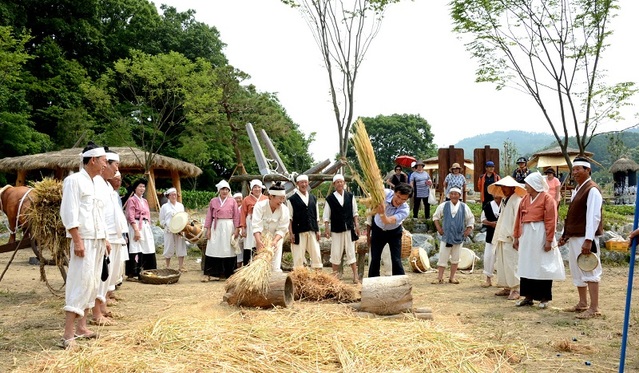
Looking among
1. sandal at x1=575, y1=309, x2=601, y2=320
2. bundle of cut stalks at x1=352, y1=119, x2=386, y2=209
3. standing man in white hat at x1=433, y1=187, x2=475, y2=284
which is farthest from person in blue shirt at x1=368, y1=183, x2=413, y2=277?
standing man in white hat at x1=433, y1=187, x2=475, y2=284

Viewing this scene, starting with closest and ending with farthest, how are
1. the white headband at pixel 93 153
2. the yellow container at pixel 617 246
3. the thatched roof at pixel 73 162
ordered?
1. the white headband at pixel 93 153
2. the yellow container at pixel 617 246
3. the thatched roof at pixel 73 162

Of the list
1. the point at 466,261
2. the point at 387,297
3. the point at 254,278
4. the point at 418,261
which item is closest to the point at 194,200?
the point at 418,261

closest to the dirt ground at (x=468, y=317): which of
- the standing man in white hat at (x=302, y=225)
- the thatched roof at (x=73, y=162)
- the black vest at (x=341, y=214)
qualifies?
the standing man in white hat at (x=302, y=225)

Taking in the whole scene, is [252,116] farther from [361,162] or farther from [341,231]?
[361,162]

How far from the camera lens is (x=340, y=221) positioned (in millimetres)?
9531

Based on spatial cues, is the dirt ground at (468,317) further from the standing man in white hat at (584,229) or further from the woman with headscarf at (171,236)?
the woman with headscarf at (171,236)

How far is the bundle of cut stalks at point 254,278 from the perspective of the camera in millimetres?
6797

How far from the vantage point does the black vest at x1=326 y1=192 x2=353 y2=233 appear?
9516 mm

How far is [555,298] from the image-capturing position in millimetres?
8383

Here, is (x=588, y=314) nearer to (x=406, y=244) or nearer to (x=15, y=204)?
(x=406, y=244)

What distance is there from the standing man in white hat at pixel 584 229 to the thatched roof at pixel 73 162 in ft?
59.4

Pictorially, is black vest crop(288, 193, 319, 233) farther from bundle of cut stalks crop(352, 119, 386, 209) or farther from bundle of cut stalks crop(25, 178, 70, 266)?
bundle of cut stalks crop(25, 178, 70, 266)

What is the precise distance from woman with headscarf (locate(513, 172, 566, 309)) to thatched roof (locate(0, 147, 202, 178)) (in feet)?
57.3

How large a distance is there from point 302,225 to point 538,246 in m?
3.59
